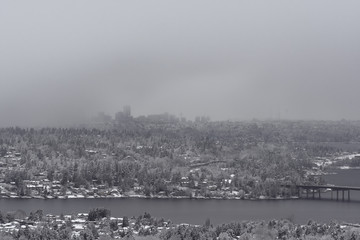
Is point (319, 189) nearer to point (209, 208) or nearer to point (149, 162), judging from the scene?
point (209, 208)

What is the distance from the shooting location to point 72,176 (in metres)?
41.3

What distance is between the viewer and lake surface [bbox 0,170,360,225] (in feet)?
96.9

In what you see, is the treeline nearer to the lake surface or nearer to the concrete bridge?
the concrete bridge

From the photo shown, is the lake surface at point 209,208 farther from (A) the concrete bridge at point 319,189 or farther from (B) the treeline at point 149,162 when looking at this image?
(B) the treeline at point 149,162

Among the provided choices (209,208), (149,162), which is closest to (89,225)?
(209,208)

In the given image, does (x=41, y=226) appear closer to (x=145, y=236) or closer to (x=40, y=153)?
(x=145, y=236)

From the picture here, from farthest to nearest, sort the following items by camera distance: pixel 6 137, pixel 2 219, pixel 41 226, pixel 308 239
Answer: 1. pixel 6 137
2. pixel 2 219
3. pixel 41 226
4. pixel 308 239

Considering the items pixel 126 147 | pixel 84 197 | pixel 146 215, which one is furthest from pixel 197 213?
pixel 126 147

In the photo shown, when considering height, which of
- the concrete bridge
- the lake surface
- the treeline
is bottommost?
the lake surface

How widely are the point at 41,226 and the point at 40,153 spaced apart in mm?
26703

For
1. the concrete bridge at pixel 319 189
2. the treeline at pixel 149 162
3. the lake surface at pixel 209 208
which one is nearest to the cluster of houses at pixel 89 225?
the lake surface at pixel 209 208

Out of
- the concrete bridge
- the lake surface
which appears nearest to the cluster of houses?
the lake surface

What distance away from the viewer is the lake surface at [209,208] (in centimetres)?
2955

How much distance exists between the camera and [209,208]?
33.0 meters
